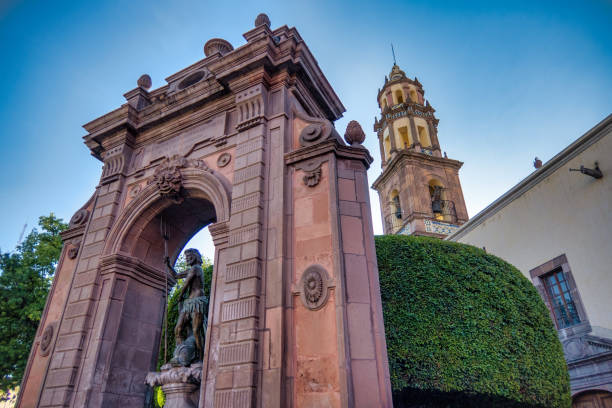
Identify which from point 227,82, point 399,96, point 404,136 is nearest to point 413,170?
point 404,136

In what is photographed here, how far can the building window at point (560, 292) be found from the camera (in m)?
14.0

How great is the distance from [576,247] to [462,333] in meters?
8.60

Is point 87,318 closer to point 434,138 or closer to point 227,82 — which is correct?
point 227,82

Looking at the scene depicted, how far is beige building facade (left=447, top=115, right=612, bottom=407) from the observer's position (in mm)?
12930

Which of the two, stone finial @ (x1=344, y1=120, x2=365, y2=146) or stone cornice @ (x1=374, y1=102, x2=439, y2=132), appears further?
stone cornice @ (x1=374, y1=102, x2=439, y2=132)

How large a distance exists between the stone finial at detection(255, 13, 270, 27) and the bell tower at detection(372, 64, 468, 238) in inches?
680

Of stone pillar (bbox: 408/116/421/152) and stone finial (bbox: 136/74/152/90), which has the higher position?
stone pillar (bbox: 408/116/421/152)

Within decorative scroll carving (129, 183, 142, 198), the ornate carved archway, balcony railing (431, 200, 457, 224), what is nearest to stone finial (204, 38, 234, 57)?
the ornate carved archway

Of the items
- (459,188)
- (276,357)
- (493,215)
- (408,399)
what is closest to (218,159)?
(276,357)

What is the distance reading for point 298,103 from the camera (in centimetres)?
923

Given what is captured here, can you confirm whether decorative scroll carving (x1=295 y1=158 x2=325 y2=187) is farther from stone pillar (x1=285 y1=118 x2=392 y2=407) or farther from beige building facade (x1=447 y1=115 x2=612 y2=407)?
beige building facade (x1=447 y1=115 x2=612 y2=407)

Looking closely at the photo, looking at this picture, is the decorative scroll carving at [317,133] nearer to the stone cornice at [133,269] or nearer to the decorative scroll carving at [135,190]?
the decorative scroll carving at [135,190]

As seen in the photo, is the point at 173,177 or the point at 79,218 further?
the point at 79,218

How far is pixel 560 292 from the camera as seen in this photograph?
14930mm
